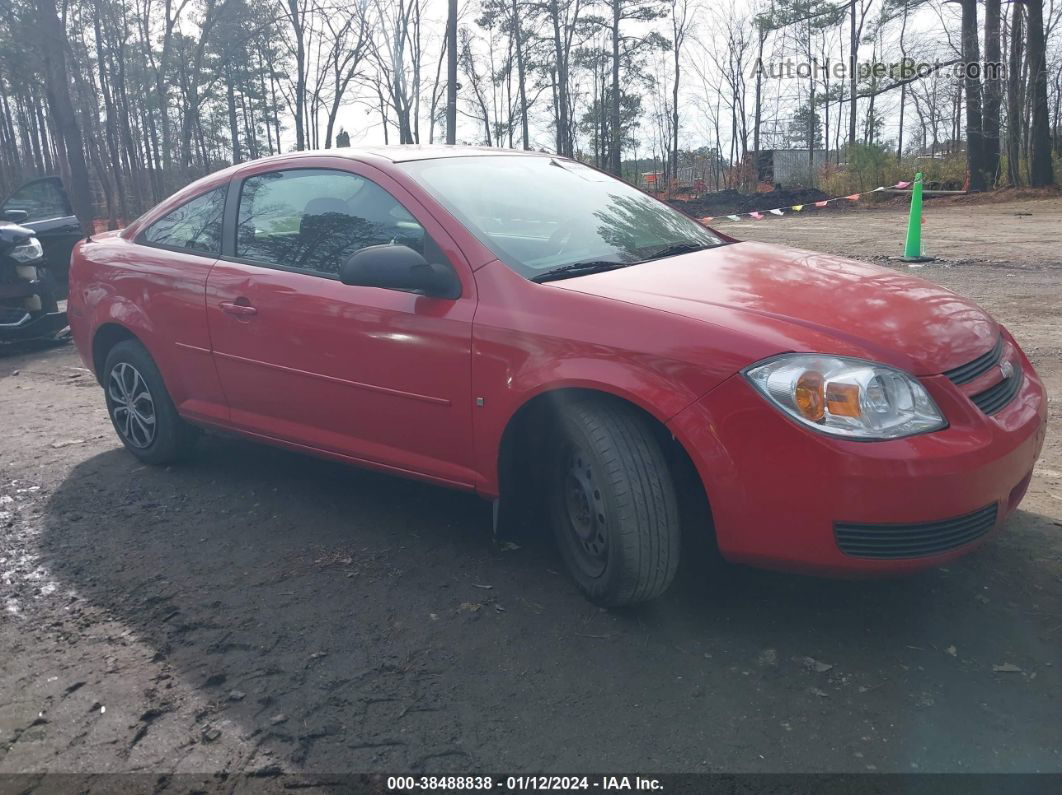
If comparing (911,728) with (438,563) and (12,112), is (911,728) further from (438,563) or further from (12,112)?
(12,112)

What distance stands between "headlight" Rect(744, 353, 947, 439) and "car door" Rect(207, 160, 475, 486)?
1.11 metres

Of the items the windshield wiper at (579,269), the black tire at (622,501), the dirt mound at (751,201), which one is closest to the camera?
the black tire at (622,501)

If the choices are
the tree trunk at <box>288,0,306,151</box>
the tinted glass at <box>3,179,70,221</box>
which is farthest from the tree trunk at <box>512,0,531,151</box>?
the tinted glass at <box>3,179,70,221</box>

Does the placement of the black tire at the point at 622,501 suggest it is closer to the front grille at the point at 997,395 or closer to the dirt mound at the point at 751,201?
the front grille at the point at 997,395

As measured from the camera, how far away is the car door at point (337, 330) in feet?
10.5

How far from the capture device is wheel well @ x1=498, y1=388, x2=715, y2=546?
2.86 metres

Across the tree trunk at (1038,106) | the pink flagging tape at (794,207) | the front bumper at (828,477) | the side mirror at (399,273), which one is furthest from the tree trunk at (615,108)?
the front bumper at (828,477)

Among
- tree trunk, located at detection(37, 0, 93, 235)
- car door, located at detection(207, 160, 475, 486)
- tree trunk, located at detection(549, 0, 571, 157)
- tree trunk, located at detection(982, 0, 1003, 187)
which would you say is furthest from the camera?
tree trunk, located at detection(549, 0, 571, 157)

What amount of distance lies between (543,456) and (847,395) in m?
1.12

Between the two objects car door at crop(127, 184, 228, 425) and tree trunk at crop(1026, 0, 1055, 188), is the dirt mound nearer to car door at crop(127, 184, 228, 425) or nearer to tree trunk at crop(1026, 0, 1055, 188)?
tree trunk at crop(1026, 0, 1055, 188)

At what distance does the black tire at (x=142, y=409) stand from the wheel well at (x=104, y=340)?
5 cm

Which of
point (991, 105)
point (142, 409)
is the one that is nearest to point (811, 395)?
point (142, 409)

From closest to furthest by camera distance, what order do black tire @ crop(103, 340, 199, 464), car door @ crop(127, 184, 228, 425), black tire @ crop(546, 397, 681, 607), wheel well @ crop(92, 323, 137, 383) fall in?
black tire @ crop(546, 397, 681, 607) < car door @ crop(127, 184, 228, 425) < black tire @ crop(103, 340, 199, 464) < wheel well @ crop(92, 323, 137, 383)

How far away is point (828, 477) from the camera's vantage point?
242 centimetres
